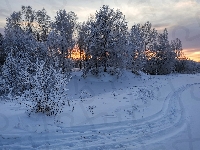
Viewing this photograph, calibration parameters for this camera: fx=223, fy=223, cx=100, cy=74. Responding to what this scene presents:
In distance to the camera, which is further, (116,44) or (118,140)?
(116,44)

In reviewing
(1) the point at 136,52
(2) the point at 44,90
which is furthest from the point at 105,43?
(2) the point at 44,90

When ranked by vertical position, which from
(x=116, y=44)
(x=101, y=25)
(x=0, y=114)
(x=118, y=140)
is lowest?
(x=118, y=140)

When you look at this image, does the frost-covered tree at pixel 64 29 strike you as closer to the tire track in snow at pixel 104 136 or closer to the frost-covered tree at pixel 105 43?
the frost-covered tree at pixel 105 43

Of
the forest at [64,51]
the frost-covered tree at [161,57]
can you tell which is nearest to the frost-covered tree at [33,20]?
the forest at [64,51]

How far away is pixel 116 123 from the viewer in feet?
40.3

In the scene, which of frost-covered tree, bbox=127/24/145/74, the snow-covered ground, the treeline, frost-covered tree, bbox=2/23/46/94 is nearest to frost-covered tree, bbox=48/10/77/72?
the treeline

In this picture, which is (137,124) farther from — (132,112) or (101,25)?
(101,25)

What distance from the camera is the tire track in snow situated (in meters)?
9.34

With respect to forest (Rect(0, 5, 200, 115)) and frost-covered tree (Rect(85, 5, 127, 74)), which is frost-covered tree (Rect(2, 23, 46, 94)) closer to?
forest (Rect(0, 5, 200, 115))

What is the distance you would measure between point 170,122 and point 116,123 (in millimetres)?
3747

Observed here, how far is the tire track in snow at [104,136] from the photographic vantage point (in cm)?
934

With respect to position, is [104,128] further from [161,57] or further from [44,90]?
[161,57]

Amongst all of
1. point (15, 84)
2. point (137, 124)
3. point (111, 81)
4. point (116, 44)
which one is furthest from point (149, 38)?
point (137, 124)

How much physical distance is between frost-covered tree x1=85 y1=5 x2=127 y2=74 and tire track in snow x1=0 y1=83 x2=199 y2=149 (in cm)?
2450
